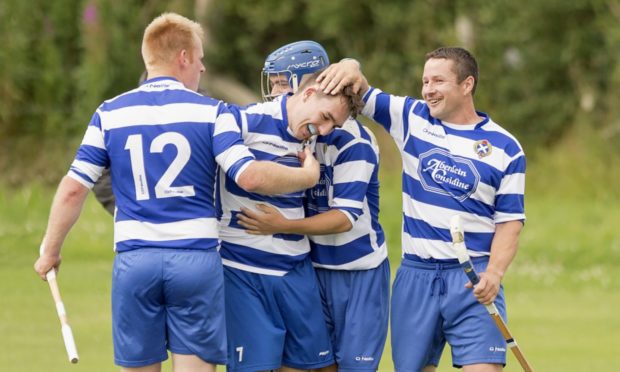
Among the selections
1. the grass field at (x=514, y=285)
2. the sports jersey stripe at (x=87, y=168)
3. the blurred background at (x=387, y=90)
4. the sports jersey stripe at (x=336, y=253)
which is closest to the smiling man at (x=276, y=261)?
the sports jersey stripe at (x=336, y=253)

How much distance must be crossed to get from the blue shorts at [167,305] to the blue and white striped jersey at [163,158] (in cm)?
7

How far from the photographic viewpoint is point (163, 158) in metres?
5.31

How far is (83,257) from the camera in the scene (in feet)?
47.8

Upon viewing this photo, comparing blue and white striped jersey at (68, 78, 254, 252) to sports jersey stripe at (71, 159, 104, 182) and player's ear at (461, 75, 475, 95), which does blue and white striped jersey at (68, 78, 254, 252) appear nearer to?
sports jersey stripe at (71, 159, 104, 182)

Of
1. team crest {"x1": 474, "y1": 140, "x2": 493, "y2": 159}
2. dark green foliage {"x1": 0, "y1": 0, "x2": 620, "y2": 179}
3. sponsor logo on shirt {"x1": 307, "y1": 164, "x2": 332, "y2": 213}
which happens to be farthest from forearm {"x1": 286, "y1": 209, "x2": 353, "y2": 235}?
dark green foliage {"x1": 0, "y1": 0, "x2": 620, "y2": 179}

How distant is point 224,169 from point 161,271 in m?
0.49

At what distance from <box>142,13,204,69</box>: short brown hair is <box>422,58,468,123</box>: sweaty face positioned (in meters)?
1.10

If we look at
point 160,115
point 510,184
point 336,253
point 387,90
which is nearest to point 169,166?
point 160,115

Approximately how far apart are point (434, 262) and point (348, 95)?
88cm

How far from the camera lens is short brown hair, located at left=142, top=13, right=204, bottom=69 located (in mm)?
5504

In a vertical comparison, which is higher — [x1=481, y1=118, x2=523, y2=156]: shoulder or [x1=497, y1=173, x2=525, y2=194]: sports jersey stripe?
[x1=481, y1=118, x2=523, y2=156]: shoulder

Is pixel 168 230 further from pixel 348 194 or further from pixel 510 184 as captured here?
pixel 510 184

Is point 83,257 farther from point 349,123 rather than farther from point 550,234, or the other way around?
point 349,123

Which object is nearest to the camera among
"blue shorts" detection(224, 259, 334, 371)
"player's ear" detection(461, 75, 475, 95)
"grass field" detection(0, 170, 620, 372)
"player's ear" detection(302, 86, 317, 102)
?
"player's ear" detection(302, 86, 317, 102)
